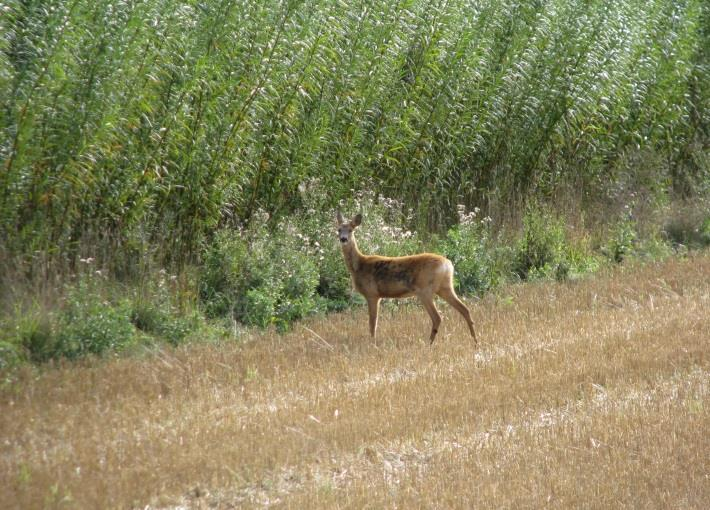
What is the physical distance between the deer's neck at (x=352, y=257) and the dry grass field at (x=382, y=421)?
62cm

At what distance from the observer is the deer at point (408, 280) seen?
11.4 meters

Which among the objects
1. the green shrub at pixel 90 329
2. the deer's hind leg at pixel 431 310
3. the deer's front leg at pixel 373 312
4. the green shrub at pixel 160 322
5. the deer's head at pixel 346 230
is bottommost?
the green shrub at pixel 160 322

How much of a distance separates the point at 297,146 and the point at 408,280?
2941 mm

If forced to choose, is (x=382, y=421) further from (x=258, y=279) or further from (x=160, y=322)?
(x=258, y=279)

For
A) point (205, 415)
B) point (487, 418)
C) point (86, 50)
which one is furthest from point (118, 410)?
point (86, 50)

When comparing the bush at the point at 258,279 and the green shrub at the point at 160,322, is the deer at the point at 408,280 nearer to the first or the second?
the bush at the point at 258,279

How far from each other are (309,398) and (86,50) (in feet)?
15.0

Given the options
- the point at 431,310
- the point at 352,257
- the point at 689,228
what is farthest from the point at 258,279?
the point at 689,228

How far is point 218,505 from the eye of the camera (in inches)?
271

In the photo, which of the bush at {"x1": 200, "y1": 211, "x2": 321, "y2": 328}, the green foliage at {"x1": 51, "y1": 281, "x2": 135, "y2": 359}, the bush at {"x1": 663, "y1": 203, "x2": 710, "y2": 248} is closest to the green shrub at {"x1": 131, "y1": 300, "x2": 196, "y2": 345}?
the green foliage at {"x1": 51, "y1": 281, "x2": 135, "y2": 359}

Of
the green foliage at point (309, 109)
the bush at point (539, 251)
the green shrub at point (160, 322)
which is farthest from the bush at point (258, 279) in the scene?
the bush at point (539, 251)

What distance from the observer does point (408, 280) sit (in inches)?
451

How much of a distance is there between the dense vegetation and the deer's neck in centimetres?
70

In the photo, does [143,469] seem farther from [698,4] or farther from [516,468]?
[698,4]
